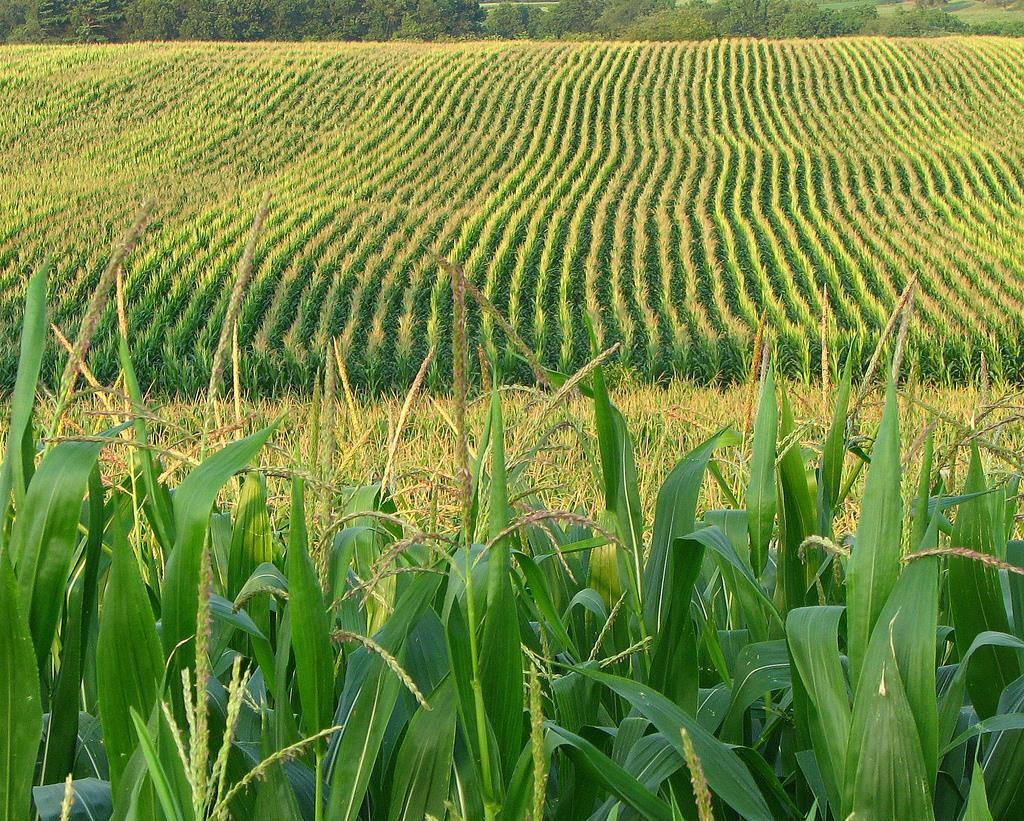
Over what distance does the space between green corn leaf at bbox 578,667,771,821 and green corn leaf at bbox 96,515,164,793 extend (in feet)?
1.24

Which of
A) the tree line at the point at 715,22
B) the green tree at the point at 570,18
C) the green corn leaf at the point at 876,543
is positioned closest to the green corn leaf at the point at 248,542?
the green corn leaf at the point at 876,543

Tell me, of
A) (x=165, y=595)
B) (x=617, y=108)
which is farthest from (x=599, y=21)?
(x=165, y=595)

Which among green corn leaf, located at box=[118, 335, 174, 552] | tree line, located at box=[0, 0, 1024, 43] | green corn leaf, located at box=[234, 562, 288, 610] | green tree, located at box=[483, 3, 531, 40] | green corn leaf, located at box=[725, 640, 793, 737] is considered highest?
green tree, located at box=[483, 3, 531, 40]

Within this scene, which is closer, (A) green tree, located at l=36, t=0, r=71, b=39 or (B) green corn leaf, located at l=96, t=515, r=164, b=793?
(B) green corn leaf, located at l=96, t=515, r=164, b=793

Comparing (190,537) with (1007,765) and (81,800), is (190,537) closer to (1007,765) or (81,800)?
(81,800)

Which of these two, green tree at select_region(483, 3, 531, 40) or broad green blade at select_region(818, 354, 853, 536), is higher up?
green tree at select_region(483, 3, 531, 40)

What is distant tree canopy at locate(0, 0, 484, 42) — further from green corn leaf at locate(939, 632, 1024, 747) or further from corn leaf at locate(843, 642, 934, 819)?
corn leaf at locate(843, 642, 934, 819)

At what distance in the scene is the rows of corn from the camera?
0.81m

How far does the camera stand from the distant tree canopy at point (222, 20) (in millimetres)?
55188

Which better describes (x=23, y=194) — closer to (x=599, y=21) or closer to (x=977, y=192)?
(x=977, y=192)

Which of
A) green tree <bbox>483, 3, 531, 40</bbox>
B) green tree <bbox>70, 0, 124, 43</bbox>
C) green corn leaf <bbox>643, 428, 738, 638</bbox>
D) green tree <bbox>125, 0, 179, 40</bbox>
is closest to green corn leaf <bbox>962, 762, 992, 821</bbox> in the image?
green corn leaf <bbox>643, 428, 738, 638</bbox>

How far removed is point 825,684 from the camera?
0.92m

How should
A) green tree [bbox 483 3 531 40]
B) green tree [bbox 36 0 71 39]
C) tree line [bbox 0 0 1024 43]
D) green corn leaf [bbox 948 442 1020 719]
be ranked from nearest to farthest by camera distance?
green corn leaf [bbox 948 442 1020 719] < green tree [bbox 36 0 71 39] < tree line [bbox 0 0 1024 43] < green tree [bbox 483 3 531 40]

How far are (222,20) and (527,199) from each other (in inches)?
1780
